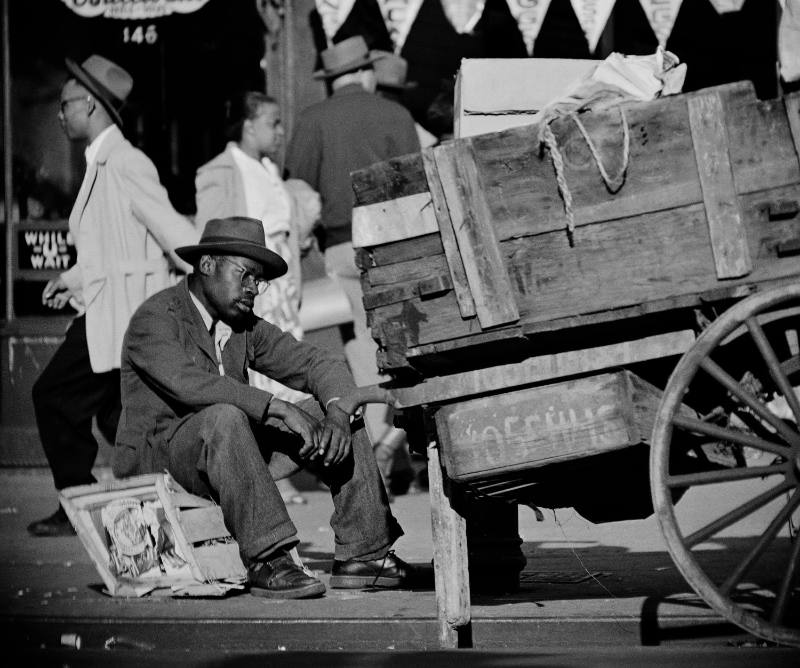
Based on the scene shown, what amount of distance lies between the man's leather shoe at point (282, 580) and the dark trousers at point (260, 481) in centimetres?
5

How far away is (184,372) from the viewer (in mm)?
5383

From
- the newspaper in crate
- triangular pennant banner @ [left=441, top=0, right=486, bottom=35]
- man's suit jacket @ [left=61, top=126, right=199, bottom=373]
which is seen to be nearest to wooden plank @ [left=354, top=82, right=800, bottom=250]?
the newspaper in crate

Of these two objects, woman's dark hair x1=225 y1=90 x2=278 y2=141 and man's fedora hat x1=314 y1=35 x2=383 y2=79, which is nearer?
woman's dark hair x1=225 y1=90 x2=278 y2=141

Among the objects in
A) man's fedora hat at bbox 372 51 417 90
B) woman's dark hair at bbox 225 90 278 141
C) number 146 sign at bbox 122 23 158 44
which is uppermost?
number 146 sign at bbox 122 23 158 44

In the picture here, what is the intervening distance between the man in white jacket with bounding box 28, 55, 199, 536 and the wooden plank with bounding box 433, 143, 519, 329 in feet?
9.25

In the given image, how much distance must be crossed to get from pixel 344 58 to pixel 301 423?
3.55 m

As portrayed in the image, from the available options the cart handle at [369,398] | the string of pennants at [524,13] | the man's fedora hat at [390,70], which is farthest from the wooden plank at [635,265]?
the man's fedora hat at [390,70]

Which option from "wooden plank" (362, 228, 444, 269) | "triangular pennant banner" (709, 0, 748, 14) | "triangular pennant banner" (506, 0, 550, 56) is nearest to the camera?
"wooden plank" (362, 228, 444, 269)

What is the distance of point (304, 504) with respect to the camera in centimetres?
791

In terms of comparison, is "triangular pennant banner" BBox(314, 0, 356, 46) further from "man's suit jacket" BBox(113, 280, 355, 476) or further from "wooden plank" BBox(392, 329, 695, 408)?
"wooden plank" BBox(392, 329, 695, 408)

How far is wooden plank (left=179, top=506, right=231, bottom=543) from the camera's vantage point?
526 centimetres

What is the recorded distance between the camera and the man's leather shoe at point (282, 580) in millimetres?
5188

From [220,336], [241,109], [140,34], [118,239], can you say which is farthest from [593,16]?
[220,336]

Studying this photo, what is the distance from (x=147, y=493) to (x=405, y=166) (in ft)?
5.89
